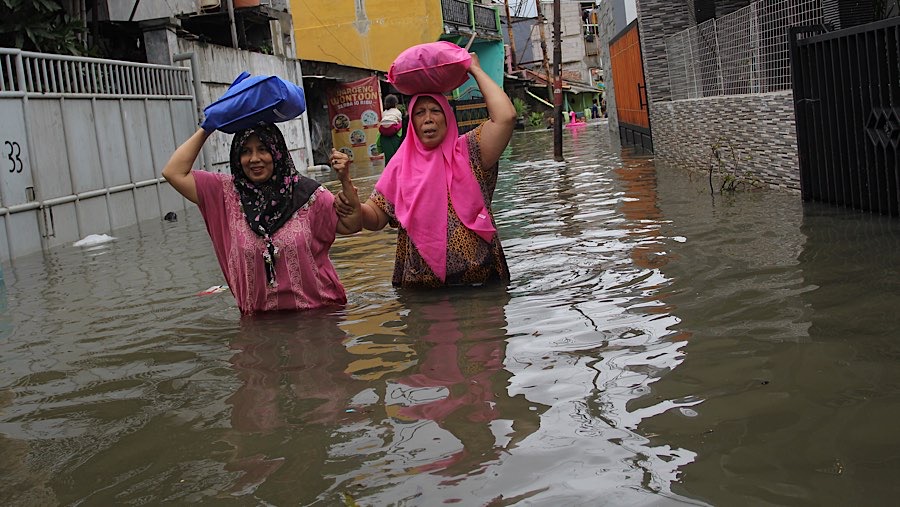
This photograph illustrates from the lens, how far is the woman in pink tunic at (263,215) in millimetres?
5953

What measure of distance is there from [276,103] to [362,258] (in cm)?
359

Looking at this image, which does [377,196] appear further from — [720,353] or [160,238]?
[160,238]

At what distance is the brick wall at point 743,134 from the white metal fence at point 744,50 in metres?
0.22

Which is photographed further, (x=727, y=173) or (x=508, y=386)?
(x=727, y=173)

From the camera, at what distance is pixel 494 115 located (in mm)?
6355

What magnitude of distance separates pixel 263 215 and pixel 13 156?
7.37m

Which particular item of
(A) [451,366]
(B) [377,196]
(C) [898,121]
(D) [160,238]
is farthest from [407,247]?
(D) [160,238]

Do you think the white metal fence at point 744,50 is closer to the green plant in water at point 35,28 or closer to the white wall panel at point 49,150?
the white wall panel at point 49,150

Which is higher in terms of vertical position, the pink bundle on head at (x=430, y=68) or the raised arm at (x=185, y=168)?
the pink bundle on head at (x=430, y=68)

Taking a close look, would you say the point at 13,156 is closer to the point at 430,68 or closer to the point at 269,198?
the point at 269,198

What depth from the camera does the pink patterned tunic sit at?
19.8ft

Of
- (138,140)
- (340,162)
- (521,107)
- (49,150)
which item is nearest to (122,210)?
(138,140)

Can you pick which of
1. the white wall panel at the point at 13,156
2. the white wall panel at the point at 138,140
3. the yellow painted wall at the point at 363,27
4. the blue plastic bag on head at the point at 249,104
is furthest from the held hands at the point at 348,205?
the yellow painted wall at the point at 363,27

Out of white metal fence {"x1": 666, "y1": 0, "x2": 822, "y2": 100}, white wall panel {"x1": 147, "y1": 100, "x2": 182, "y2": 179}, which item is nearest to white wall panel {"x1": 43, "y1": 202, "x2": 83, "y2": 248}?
white wall panel {"x1": 147, "y1": 100, "x2": 182, "y2": 179}
